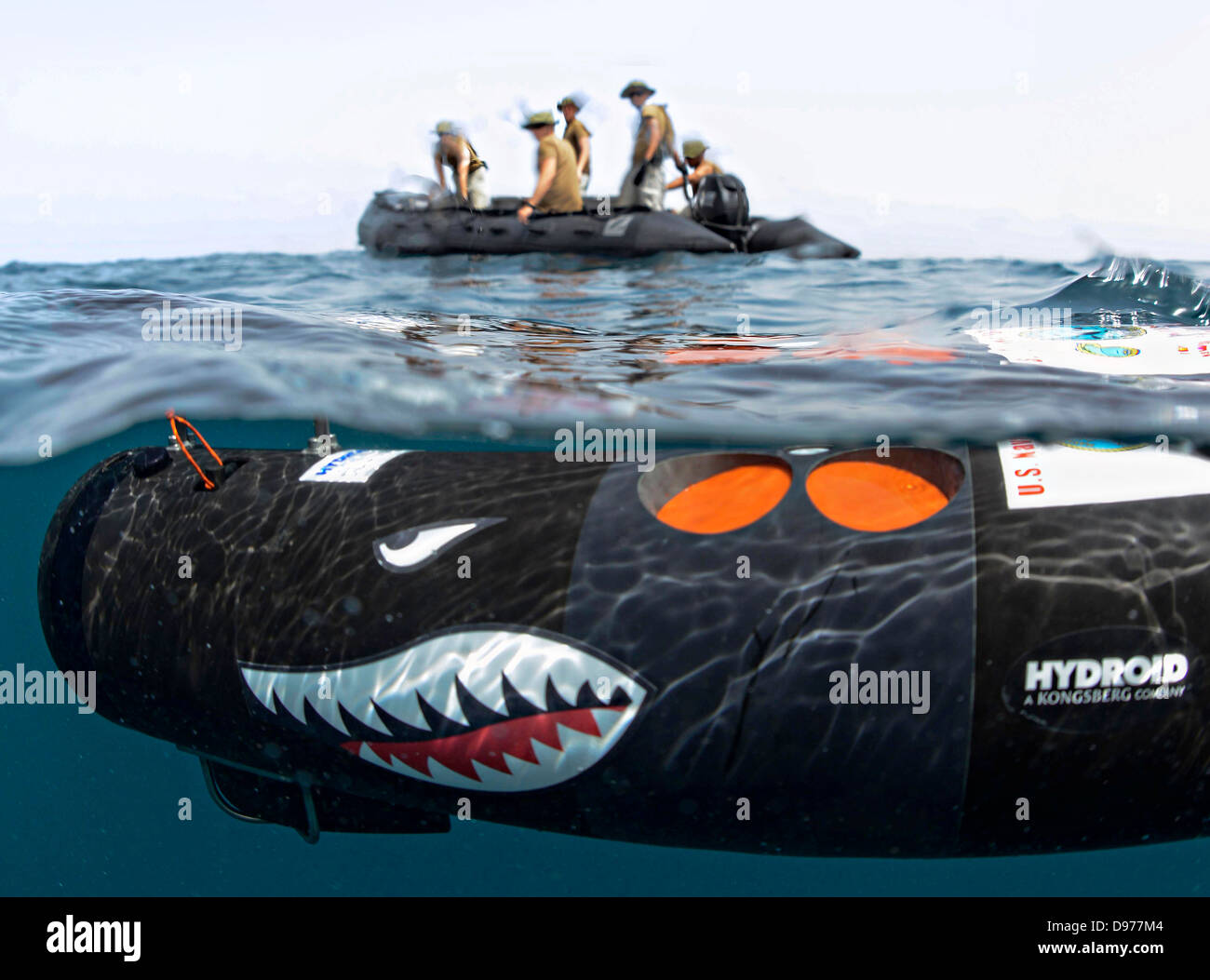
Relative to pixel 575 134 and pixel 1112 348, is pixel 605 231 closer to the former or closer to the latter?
pixel 575 134

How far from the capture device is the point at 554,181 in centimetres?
1164

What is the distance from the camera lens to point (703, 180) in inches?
463

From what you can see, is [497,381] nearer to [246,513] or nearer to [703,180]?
[246,513]

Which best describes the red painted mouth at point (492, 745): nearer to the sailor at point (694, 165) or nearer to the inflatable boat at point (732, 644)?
the inflatable boat at point (732, 644)

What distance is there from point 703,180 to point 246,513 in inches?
377

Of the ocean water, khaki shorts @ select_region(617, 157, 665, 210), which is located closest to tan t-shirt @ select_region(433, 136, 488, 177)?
khaki shorts @ select_region(617, 157, 665, 210)

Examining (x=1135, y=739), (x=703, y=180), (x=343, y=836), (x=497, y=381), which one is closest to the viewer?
(x=1135, y=739)

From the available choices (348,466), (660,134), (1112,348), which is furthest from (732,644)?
(660,134)

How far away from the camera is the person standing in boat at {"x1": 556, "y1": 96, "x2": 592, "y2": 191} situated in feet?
39.6

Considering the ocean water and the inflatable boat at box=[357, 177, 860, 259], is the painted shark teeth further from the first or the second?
the inflatable boat at box=[357, 177, 860, 259]

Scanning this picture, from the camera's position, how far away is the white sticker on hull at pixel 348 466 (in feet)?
12.1

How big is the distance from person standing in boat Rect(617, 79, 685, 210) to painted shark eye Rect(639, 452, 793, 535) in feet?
28.8
